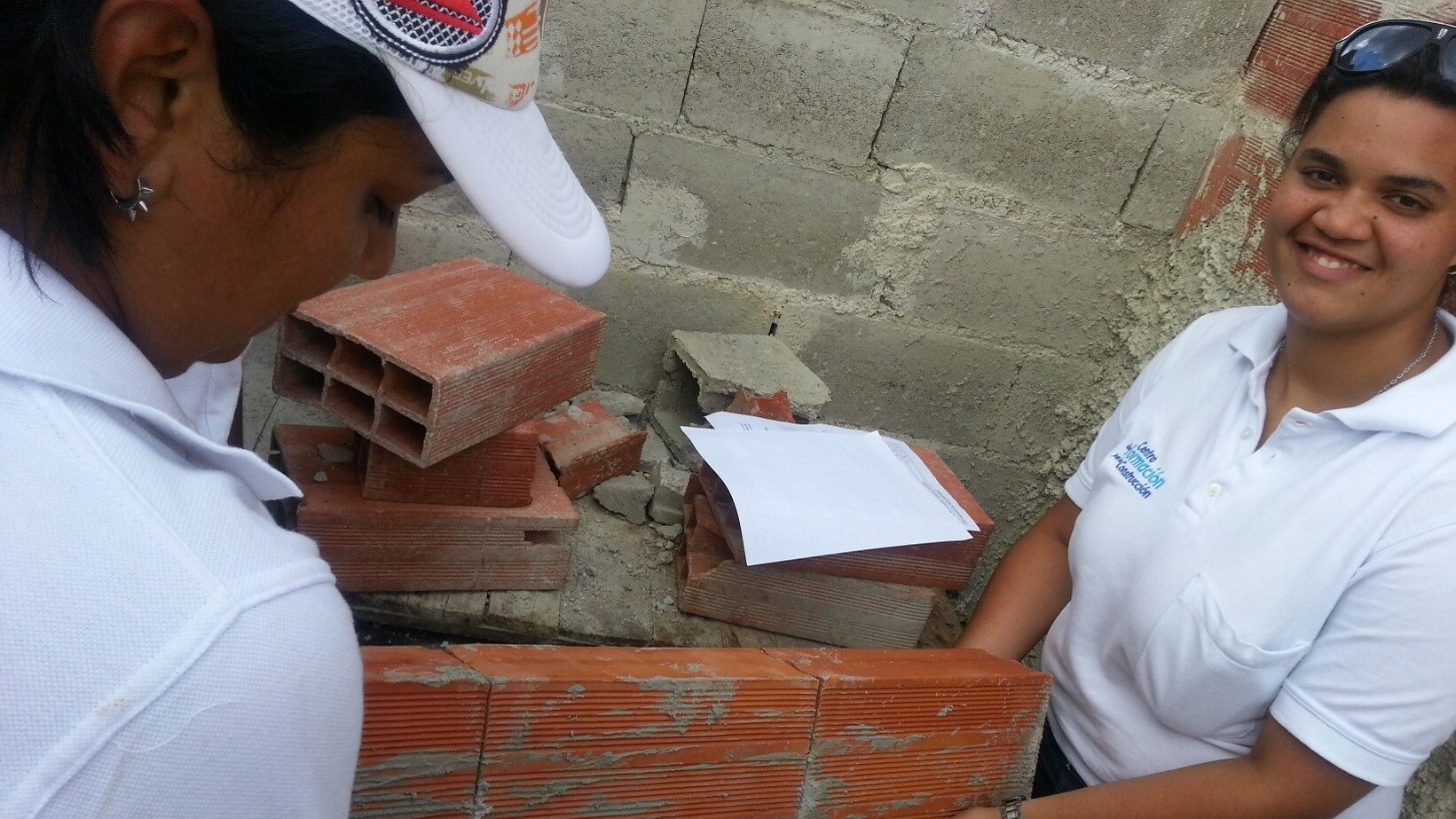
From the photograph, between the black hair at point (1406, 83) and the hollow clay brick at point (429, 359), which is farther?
the hollow clay brick at point (429, 359)

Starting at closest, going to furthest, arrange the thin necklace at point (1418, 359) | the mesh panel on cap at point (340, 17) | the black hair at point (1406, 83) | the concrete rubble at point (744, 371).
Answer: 1. the mesh panel on cap at point (340, 17)
2. the black hair at point (1406, 83)
3. the thin necklace at point (1418, 359)
4. the concrete rubble at point (744, 371)

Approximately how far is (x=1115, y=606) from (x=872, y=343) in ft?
4.86

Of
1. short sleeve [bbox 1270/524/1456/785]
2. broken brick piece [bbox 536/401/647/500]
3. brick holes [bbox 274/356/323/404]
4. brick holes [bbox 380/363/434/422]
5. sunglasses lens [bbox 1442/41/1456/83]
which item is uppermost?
sunglasses lens [bbox 1442/41/1456/83]

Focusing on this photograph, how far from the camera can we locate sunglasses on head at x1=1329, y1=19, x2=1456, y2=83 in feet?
4.50

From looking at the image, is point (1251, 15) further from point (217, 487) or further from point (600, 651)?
point (217, 487)

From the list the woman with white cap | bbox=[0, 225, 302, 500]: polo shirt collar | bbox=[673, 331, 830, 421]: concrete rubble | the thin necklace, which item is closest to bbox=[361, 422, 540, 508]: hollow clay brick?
bbox=[673, 331, 830, 421]: concrete rubble

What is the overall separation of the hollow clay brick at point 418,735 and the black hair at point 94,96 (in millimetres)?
554

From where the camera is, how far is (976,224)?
2.85 meters

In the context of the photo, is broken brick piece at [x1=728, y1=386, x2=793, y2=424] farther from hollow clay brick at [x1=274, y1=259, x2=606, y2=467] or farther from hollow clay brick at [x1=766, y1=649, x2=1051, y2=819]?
hollow clay brick at [x1=766, y1=649, x2=1051, y2=819]

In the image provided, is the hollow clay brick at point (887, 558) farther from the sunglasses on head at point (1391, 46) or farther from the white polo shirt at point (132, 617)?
the white polo shirt at point (132, 617)

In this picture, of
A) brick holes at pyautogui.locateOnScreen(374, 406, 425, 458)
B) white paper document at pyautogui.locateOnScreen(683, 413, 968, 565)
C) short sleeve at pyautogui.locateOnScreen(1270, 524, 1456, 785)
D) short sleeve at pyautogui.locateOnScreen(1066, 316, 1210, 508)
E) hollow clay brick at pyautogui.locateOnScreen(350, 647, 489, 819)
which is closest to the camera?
hollow clay brick at pyautogui.locateOnScreen(350, 647, 489, 819)

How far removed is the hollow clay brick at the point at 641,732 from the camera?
1134 mm

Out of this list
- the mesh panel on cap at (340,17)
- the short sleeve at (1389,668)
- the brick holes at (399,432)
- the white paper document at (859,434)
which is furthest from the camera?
the white paper document at (859,434)

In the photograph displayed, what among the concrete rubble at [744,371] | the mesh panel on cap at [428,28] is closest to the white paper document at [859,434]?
the concrete rubble at [744,371]
